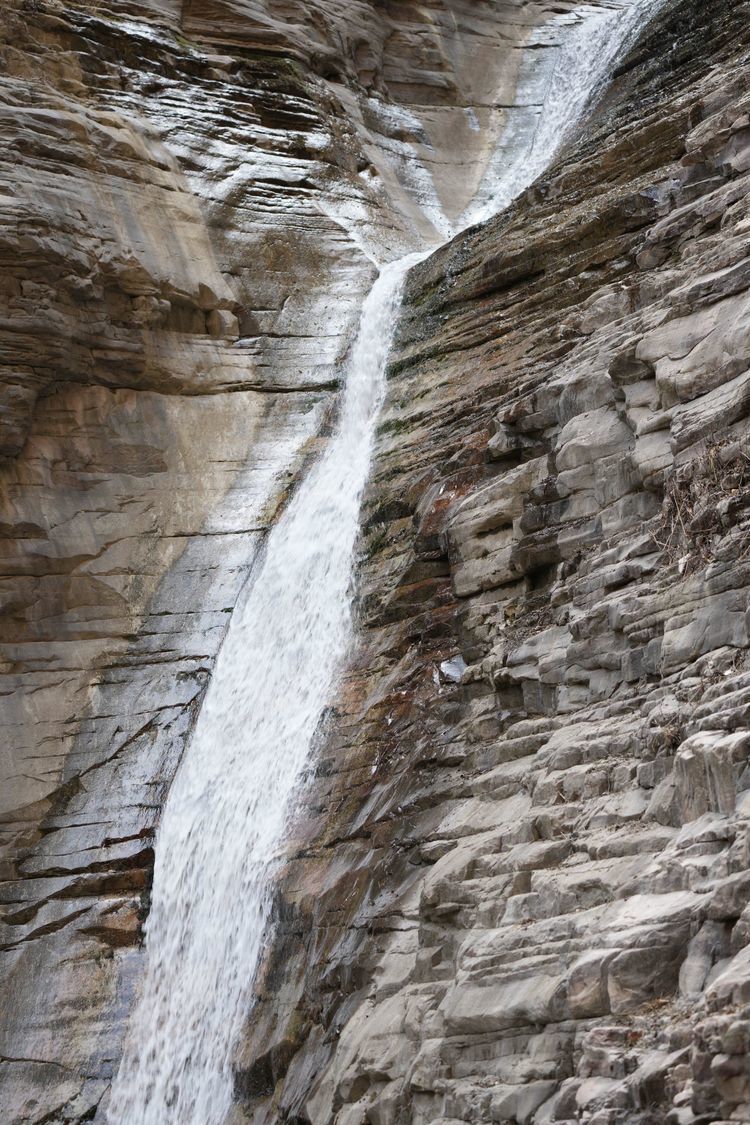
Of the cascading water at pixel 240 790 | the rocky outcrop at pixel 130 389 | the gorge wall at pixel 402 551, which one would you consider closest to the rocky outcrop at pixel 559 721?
the gorge wall at pixel 402 551

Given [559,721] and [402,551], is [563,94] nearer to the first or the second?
[402,551]

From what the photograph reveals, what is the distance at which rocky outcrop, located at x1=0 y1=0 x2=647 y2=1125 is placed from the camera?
55.3 feet

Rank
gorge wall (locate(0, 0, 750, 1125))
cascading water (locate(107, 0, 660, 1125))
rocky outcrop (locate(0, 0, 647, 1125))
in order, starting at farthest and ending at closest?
rocky outcrop (locate(0, 0, 647, 1125)) → cascading water (locate(107, 0, 660, 1125)) → gorge wall (locate(0, 0, 750, 1125))

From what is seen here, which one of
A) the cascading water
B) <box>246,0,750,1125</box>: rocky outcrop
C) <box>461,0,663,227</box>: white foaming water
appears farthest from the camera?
<box>461,0,663,227</box>: white foaming water

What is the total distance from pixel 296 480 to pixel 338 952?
9485 mm

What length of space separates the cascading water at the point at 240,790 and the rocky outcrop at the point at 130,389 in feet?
1.64

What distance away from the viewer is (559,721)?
37.9 feet

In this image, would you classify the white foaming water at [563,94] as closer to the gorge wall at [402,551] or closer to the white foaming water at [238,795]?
the gorge wall at [402,551]

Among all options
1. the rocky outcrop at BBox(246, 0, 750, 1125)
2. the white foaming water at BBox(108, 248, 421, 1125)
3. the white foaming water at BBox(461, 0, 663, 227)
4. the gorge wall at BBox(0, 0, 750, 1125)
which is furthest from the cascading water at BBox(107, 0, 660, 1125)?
the white foaming water at BBox(461, 0, 663, 227)

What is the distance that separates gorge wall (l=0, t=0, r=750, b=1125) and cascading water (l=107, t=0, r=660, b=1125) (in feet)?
1.51

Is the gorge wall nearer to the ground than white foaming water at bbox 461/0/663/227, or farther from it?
nearer to the ground

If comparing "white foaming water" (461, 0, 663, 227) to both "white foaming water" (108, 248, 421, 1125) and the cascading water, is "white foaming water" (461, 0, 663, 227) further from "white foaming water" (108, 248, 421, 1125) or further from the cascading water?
"white foaming water" (108, 248, 421, 1125)

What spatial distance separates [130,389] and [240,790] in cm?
782

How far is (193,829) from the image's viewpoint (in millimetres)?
16422
